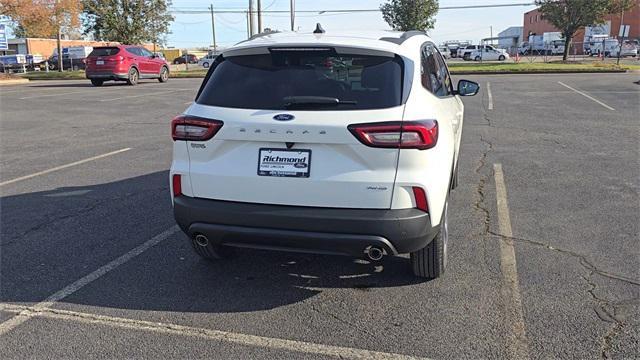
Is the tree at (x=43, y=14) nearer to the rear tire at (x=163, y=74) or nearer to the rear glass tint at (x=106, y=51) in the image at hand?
the rear tire at (x=163, y=74)

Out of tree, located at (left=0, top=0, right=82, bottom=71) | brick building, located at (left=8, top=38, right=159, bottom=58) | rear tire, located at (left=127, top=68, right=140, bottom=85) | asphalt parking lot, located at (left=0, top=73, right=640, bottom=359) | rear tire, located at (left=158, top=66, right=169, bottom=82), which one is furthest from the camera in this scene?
brick building, located at (left=8, top=38, right=159, bottom=58)

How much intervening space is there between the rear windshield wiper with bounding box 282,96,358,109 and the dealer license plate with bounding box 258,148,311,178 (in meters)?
0.30

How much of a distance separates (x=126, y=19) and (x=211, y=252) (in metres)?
36.1

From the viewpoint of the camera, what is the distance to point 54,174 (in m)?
7.41

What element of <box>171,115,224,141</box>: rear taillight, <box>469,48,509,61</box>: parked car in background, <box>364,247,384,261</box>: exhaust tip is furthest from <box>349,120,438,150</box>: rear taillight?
<box>469,48,509,61</box>: parked car in background

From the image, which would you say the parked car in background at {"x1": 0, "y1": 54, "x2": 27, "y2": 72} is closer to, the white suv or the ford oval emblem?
the white suv

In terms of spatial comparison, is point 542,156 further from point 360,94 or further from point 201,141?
point 201,141

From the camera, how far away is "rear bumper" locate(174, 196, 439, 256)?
326 cm

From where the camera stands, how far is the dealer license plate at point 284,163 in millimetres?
3312

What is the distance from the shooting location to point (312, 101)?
11.1 feet

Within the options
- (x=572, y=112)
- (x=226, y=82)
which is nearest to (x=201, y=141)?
(x=226, y=82)

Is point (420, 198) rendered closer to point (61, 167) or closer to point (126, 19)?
point (61, 167)

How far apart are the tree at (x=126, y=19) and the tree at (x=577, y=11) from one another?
2708 centimetres

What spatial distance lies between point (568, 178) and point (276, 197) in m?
4.75
